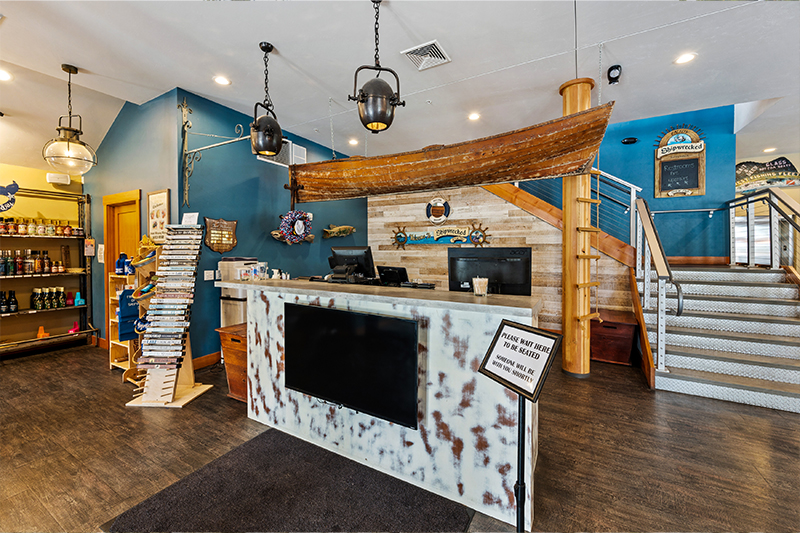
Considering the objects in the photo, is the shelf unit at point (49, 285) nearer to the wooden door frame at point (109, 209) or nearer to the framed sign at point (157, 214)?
the wooden door frame at point (109, 209)

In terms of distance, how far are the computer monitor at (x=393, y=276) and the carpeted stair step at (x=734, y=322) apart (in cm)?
320

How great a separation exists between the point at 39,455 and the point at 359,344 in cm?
246

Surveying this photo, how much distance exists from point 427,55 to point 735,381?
13.9 ft

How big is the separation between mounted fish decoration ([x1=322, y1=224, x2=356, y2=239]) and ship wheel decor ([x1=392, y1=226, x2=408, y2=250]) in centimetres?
87

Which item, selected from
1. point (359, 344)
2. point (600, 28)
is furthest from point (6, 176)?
point (600, 28)

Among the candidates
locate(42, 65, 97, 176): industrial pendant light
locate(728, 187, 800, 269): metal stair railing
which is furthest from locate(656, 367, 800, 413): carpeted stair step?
locate(42, 65, 97, 176): industrial pendant light

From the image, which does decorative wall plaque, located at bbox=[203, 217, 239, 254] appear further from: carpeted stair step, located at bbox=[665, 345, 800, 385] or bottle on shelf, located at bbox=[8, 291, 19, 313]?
carpeted stair step, located at bbox=[665, 345, 800, 385]

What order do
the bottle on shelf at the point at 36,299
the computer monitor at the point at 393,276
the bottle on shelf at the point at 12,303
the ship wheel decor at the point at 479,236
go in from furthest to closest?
1. the ship wheel decor at the point at 479,236
2. the bottle on shelf at the point at 36,299
3. the bottle on shelf at the point at 12,303
4. the computer monitor at the point at 393,276

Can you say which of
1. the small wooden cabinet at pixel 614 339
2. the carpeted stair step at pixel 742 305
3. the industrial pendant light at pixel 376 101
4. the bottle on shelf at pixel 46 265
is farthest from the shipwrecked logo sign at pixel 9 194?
the carpeted stair step at pixel 742 305

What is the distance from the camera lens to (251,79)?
145 inches

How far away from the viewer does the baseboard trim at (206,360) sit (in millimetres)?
4047

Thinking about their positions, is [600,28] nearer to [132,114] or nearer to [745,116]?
[745,116]

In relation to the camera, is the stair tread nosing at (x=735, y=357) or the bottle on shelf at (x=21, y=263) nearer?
the stair tread nosing at (x=735, y=357)

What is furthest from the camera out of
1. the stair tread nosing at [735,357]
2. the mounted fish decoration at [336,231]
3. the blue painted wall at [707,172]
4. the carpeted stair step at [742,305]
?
the mounted fish decoration at [336,231]
